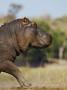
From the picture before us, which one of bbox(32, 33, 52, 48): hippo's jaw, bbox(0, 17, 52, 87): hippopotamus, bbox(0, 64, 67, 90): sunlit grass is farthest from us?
bbox(0, 64, 67, 90): sunlit grass

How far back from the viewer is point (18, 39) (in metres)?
9.29

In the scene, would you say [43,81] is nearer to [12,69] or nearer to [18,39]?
[18,39]

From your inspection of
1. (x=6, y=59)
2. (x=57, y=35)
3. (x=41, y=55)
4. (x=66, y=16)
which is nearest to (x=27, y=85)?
(x=6, y=59)

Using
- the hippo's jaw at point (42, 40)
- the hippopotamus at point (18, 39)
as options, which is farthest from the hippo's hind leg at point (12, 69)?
the hippo's jaw at point (42, 40)

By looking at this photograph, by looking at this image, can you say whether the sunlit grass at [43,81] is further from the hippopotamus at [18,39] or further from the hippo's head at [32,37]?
the hippo's head at [32,37]

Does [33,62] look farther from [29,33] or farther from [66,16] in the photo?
[66,16]

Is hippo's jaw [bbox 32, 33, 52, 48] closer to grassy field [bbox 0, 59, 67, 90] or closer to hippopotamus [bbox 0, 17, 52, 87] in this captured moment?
hippopotamus [bbox 0, 17, 52, 87]

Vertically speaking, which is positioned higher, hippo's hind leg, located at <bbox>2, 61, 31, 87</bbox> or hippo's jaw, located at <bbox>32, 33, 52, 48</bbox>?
hippo's jaw, located at <bbox>32, 33, 52, 48</bbox>

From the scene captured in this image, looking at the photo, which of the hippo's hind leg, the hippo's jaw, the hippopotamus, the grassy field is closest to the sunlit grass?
the grassy field

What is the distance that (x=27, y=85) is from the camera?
9.16m

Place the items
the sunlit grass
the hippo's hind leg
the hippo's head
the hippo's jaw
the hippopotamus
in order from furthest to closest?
the sunlit grass → the hippo's jaw → the hippo's head → the hippopotamus → the hippo's hind leg

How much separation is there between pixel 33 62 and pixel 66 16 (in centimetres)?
6564

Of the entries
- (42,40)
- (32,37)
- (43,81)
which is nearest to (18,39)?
(32,37)

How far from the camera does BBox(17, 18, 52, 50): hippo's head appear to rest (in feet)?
30.5
